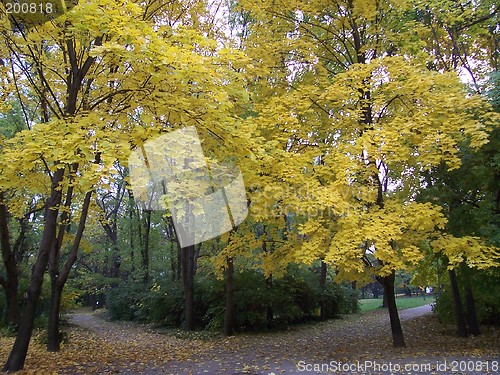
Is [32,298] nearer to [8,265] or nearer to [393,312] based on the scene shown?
[8,265]

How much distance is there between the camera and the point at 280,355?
820 cm

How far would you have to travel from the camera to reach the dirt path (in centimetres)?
665

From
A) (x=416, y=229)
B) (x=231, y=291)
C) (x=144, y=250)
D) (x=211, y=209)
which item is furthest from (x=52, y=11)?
(x=144, y=250)

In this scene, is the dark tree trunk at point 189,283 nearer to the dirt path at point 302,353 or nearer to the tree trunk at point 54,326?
the dirt path at point 302,353

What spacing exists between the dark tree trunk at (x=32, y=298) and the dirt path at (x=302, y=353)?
1.31 m

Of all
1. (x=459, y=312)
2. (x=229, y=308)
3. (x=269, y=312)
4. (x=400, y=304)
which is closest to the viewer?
(x=459, y=312)

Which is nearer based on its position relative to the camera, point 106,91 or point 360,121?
point 106,91

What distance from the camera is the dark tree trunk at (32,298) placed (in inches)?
240

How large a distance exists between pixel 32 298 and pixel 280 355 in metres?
4.77

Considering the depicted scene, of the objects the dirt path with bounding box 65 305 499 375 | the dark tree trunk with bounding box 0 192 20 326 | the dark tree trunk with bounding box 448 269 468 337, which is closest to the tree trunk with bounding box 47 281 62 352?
the dark tree trunk with bounding box 0 192 20 326

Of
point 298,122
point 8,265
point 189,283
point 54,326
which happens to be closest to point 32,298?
point 54,326

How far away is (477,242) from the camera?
6.62 m

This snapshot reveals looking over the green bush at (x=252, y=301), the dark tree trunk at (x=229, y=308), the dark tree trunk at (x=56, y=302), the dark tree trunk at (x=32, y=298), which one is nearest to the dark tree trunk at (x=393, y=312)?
the dark tree trunk at (x=229, y=308)

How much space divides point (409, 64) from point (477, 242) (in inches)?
133
